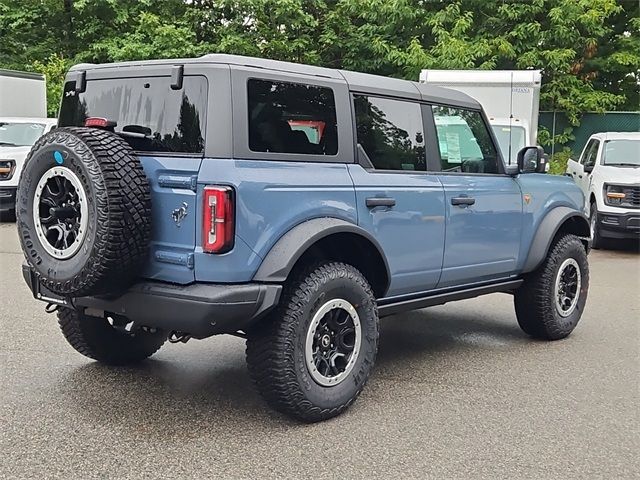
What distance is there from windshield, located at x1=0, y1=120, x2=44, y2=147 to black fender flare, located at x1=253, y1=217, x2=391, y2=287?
11.9m

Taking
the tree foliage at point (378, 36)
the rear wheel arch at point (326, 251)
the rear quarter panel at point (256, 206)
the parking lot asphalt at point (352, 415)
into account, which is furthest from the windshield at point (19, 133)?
the rear quarter panel at point (256, 206)

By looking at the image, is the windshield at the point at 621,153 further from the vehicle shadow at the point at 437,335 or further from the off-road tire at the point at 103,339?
the off-road tire at the point at 103,339

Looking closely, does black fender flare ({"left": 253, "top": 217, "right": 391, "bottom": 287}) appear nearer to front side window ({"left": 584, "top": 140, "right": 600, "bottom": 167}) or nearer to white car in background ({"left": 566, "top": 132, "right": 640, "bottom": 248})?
white car in background ({"left": 566, "top": 132, "right": 640, "bottom": 248})

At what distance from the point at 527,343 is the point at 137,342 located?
3.17 metres

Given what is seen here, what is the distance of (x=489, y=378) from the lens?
5184 mm

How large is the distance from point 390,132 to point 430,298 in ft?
3.84

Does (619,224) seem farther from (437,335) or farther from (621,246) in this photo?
(437,335)

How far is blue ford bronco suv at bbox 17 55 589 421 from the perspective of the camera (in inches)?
150

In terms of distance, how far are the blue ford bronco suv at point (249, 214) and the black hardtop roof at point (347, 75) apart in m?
0.02

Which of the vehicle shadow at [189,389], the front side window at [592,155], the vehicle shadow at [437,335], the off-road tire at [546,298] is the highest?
the front side window at [592,155]

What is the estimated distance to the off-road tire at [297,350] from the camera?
4.02m

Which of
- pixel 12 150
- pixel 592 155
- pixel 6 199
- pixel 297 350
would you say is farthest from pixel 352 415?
pixel 12 150

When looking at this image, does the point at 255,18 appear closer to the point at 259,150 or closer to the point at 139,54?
the point at 139,54

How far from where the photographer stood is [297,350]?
13.4ft
